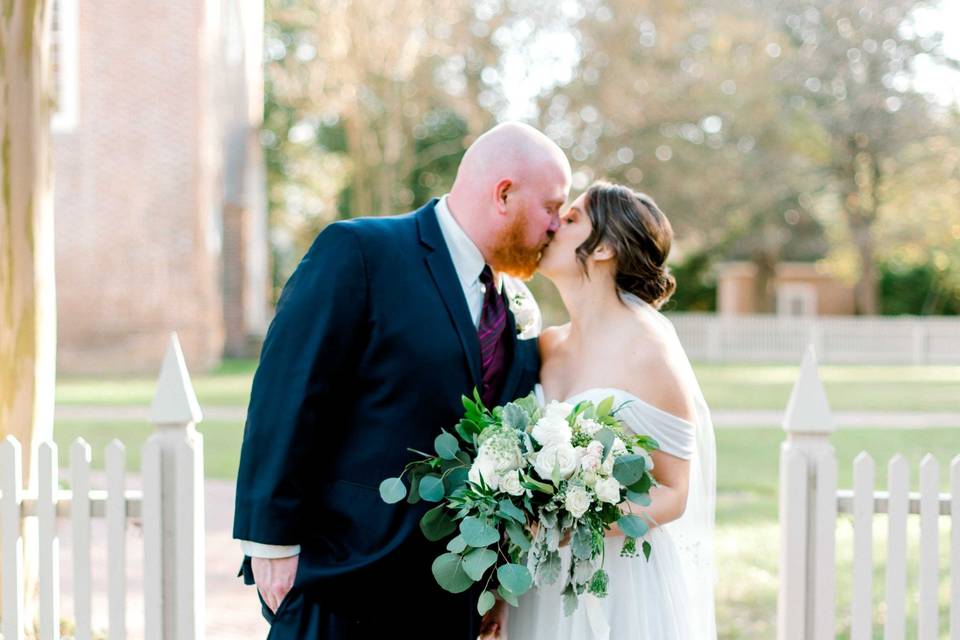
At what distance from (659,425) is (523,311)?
62cm

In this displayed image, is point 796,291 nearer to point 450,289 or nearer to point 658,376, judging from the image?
point 658,376

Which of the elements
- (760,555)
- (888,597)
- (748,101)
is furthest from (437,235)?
(748,101)

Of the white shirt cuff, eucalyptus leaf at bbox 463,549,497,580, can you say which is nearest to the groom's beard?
eucalyptus leaf at bbox 463,549,497,580

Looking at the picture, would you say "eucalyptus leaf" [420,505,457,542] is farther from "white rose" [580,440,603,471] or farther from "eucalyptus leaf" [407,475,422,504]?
"white rose" [580,440,603,471]

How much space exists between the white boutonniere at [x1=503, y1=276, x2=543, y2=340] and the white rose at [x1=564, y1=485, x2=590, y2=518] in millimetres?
866

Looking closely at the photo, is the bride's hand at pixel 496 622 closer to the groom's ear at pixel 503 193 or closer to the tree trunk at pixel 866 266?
the groom's ear at pixel 503 193

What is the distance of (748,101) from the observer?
100 feet

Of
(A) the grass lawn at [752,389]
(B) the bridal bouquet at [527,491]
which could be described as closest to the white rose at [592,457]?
(B) the bridal bouquet at [527,491]

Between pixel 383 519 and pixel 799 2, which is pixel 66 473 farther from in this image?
pixel 799 2

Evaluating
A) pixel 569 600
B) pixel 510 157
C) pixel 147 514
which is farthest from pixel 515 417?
pixel 147 514

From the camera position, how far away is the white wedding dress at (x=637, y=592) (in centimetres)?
332

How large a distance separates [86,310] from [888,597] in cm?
1910

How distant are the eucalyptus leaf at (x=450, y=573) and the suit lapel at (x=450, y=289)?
548 millimetres

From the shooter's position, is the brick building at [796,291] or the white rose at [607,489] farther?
the brick building at [796,291]
